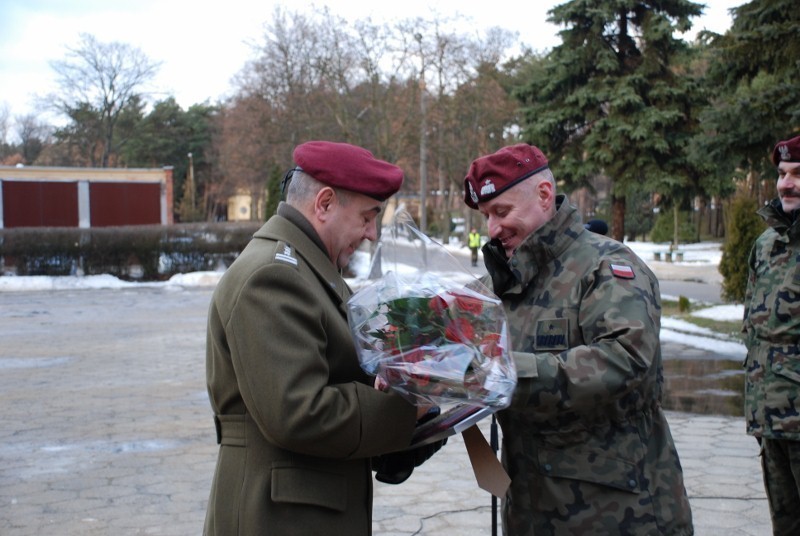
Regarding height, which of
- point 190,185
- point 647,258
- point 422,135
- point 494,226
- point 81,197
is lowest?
point 647,258

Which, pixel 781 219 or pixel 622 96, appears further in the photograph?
pixel 622 96

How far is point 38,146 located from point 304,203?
8024 centimetres

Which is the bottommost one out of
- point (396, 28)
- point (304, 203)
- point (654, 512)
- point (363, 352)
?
point (654, 512)

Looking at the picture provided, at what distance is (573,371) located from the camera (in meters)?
2.46

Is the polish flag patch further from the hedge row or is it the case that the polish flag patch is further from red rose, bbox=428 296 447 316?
the hedge row

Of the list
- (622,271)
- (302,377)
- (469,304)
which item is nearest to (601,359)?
(622,271)

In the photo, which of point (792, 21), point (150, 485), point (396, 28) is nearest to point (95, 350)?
point (150, 485)

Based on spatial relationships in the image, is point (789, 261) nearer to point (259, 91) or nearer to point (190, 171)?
point (259, 91)

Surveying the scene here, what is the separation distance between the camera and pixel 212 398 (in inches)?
98.7

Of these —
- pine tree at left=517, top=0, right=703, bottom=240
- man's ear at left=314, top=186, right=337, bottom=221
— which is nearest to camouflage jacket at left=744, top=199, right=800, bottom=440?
man's ear at left=314, top=186, right=337, bottom=221

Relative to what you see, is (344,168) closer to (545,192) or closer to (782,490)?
(545,192)

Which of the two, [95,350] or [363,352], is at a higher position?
[363,352]

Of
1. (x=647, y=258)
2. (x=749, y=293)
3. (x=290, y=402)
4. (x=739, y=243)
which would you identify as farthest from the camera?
(x=647, y=258)

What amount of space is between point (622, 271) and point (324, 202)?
898 mm
